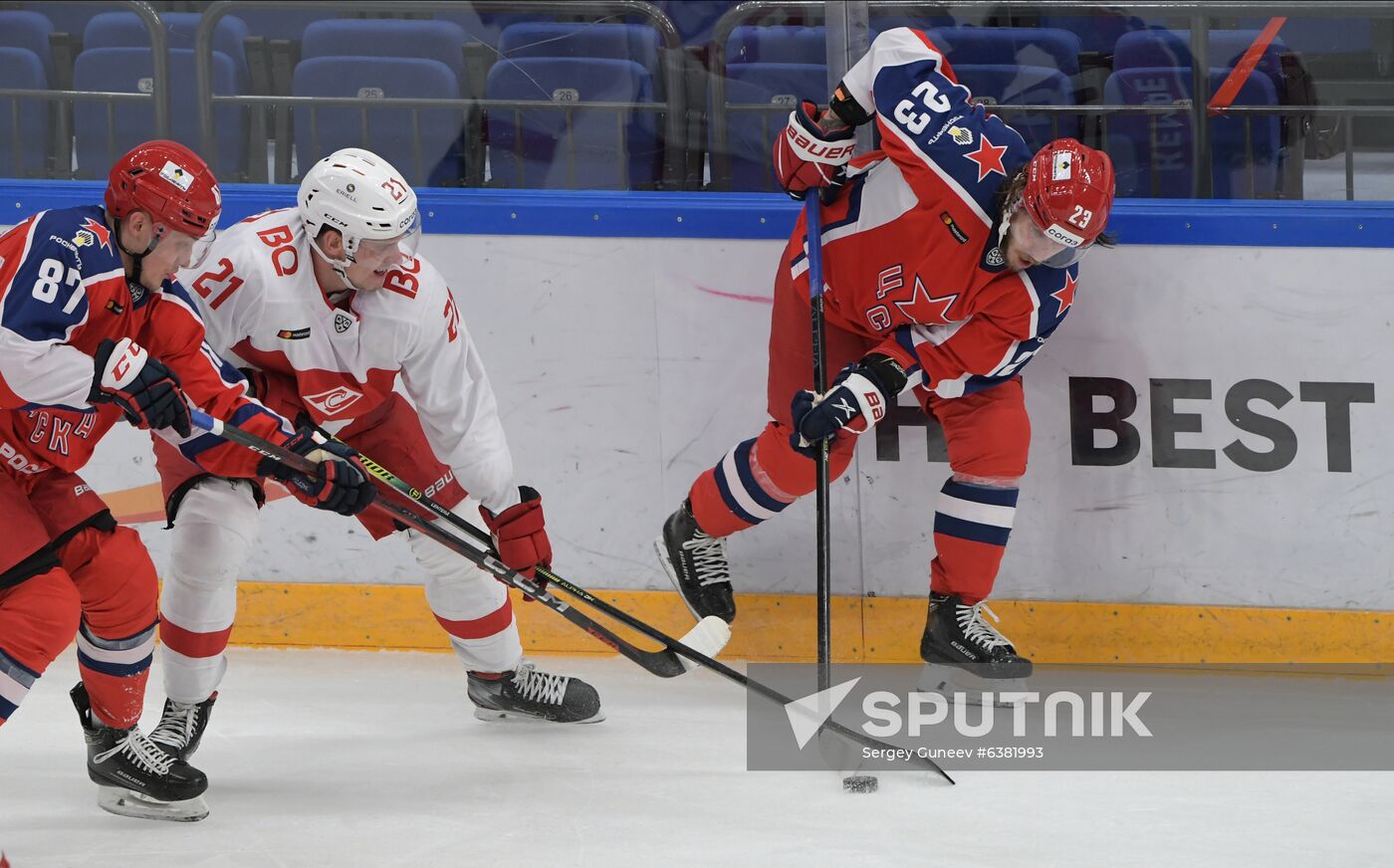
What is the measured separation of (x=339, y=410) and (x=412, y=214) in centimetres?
48

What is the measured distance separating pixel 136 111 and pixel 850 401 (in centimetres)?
195

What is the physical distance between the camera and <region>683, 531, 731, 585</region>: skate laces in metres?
3.48

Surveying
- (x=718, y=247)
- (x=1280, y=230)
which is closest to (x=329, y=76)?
(x=718, y=247)

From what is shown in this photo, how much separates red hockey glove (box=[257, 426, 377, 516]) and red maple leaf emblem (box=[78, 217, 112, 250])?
18.2 inches

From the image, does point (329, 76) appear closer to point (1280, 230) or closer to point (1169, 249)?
point (1169, 249)

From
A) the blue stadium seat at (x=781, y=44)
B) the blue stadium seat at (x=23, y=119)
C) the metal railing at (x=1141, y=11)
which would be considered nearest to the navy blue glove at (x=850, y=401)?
the metal railing at (x=1141, y=11)

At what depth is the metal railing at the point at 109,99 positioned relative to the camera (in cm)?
373

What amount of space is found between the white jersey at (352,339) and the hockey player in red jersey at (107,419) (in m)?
0.13

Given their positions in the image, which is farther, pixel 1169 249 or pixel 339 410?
pixel 1169 249

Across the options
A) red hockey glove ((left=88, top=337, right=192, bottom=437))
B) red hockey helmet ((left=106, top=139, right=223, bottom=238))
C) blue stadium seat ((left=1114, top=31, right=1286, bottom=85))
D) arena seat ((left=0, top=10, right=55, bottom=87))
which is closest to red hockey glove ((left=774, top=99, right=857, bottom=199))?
blue stadium seat ((left=1114, top=31, right=1286, bottom=85))

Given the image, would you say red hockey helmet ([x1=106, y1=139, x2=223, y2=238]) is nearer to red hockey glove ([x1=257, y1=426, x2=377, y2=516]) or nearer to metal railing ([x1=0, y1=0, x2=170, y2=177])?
red hockey glove ([x1=257, y1=426, x2=377, y2=516])

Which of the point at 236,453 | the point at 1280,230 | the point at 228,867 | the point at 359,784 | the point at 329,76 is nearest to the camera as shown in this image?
the point at 228,867

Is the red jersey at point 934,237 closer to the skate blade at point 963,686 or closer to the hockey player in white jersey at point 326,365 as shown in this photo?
the skate blade at point 963,686

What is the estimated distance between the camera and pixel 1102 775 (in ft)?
9.82
